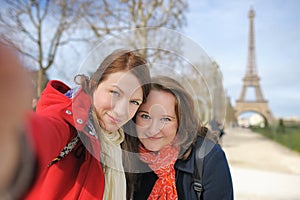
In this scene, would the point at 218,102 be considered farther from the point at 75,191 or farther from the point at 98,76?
the point at 75,191

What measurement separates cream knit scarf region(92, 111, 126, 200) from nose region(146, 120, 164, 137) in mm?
186

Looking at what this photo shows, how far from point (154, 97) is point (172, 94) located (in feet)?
Answer: 0.43

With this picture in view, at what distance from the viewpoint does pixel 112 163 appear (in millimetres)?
1394

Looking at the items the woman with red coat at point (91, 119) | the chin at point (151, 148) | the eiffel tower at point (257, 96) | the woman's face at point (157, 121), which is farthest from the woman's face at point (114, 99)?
the eiffel tower at point (257, 96)

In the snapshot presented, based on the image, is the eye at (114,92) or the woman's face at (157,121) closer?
the eye at (114,92)

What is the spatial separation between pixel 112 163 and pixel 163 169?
0.42 m

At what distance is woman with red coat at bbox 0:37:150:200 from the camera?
1.16m

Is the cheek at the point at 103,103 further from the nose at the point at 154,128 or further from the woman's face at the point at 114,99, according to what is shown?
the nose at the point at 154,128

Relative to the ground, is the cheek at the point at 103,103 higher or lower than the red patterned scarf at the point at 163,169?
lower

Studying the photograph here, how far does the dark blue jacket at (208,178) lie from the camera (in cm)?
168

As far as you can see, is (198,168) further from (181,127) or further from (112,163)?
(112,163)

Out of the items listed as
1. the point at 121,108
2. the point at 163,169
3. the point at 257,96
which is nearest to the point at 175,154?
the point at 163,169

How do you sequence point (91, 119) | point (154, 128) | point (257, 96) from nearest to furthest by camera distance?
point (91, 119) → point (154, 128) → point (257, 96)

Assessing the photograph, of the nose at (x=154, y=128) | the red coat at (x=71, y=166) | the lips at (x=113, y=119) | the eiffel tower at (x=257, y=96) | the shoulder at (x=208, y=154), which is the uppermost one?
the eiffel tower at (x=257, y=96)
